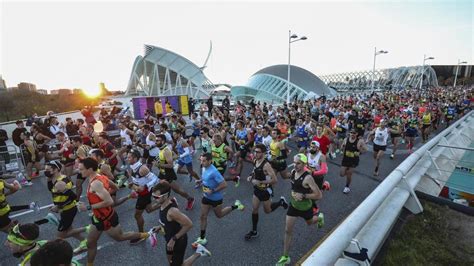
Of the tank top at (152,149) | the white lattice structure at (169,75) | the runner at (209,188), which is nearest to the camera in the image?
the runner at (209,188)

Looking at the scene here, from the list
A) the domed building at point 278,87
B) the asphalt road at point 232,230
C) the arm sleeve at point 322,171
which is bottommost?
the asphalt road at point 232,230

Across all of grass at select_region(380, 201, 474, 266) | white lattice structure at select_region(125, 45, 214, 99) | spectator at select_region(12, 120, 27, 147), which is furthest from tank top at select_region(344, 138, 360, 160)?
white lattice structure at select_region(125, 45, 214, 99)

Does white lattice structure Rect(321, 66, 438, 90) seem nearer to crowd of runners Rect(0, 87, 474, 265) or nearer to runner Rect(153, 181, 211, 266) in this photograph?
crowd of runners Rect(0, 87, 474, 265)

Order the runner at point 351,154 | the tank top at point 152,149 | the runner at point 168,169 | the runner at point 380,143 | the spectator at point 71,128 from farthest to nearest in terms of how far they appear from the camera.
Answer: the spectator at point 71,128 < the runner at point 380,143 < the tank top at point 152,149 < the runner at point 351,154 < the runner at point 168,169

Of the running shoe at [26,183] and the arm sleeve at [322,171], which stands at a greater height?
the arm sleeve at [322,171]

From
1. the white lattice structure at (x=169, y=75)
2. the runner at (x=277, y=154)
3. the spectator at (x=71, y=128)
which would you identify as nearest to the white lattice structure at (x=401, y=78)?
the white lattice structure at (x=169, y=75)

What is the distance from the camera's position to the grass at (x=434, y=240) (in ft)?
12.6

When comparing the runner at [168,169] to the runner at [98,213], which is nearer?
the runner at [98,213]

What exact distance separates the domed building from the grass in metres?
34.7

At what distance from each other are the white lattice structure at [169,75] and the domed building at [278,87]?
754cm

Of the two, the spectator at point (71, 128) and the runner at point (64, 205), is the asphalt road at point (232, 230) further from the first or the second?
the spectator at point (71, 128)

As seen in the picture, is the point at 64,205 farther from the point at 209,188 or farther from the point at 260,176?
the point at 260,176

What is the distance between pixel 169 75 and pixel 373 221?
159 feet

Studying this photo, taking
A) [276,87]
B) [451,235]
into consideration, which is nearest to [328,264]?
[451,235]
